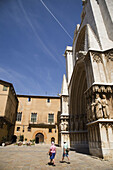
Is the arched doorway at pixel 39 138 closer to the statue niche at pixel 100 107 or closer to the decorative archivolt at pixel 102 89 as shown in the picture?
the statue niche at pixel 100 107

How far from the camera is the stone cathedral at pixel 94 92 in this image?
7309 millimetres

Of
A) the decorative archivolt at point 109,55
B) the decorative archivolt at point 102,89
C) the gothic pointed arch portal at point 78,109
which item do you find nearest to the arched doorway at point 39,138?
the gothic pointed arch portal at point 78,109

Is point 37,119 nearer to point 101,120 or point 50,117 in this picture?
point 50,117

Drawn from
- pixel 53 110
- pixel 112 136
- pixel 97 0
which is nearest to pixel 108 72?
pixel 112 136

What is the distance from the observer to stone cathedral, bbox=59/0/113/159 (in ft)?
24.0

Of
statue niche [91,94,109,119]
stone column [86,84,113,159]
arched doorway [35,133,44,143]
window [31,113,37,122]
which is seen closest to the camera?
stone column [86,84,113,159]

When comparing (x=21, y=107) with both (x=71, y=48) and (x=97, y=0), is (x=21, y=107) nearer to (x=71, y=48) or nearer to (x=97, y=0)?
(x=71, y=48)

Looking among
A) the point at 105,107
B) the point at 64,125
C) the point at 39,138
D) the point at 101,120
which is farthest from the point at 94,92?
the point at 39,138

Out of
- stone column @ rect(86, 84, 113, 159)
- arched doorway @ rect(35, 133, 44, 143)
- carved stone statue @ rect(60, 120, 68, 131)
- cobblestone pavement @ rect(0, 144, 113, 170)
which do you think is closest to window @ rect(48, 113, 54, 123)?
arched doorway @ rect(35, 133, 44, 143)

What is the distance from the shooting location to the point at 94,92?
8.14 meters

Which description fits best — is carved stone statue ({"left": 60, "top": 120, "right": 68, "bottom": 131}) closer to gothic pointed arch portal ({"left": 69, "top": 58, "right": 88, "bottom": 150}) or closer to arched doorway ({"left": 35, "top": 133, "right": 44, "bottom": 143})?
gothic pointed arch portal ({"left": 69, "top": 58, "right": 88, "bottom": 150})

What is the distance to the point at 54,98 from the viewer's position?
1136 inches

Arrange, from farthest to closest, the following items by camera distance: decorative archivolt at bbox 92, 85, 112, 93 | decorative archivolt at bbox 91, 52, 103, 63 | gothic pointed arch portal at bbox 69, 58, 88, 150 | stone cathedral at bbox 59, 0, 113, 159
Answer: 1. gothic pointed arch portal at bbox 69, 58, 88, 150
2. decorative archivolt at bbox 91, 52, 103, 63
3. decorative archivolt at bbox 92, 85, 112, 93
4. stone cathedral at bbox 59, 0, 113, 159

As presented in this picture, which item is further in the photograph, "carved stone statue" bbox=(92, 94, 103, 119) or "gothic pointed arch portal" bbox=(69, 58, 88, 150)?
"gothic pointed arch portal" bbox=(69, 58, 88, 150)
